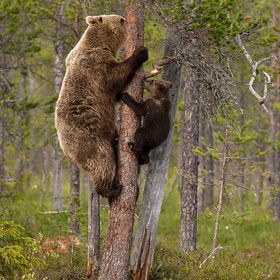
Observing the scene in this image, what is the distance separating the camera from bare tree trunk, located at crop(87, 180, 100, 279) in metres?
7.32

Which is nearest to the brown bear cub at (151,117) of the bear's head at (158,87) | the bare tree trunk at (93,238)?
the bear's head at (158,87)

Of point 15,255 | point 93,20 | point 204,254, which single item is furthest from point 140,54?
point 204,254

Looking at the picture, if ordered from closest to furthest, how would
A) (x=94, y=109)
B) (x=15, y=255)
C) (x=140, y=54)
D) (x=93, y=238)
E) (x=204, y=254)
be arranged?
(x=15, y=255)
(x=140, y=54)
(x=94, y=109)
(x=93, y=238)
(x=204, y=254)

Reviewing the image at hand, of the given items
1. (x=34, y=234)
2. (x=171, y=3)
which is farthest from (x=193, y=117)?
(x=34, y=234)

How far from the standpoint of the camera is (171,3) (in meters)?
6.16

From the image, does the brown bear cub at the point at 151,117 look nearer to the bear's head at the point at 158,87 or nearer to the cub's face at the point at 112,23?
the bear's head at the point at 158,87

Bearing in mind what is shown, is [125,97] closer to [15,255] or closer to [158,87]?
[158,87]

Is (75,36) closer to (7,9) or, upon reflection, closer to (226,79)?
(7,9)

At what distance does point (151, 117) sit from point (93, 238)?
9.22 ft

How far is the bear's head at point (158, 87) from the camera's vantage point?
666cm

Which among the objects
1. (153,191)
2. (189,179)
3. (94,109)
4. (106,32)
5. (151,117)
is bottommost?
(189,179)

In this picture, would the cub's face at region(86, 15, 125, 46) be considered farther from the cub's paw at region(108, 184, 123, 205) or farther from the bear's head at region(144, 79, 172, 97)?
the cub's paw at region(108, 184, 123, 205)

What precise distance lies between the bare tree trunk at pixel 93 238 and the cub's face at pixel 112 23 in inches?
97.3

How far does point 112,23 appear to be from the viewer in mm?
6625
